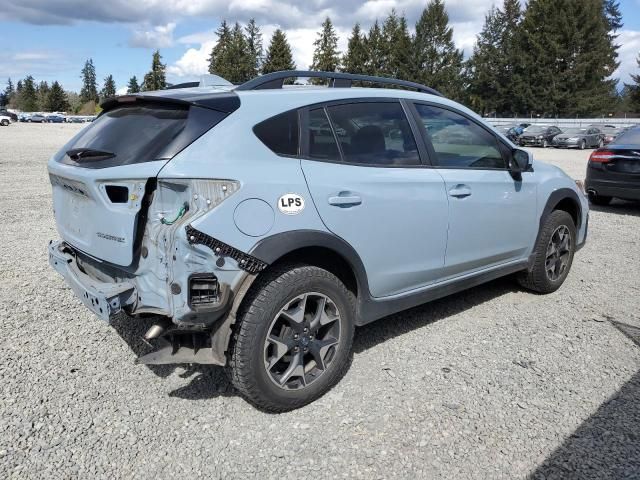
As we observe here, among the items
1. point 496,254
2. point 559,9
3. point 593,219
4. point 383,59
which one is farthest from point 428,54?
point 496,254

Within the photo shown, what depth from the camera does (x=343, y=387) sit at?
11.3 ft

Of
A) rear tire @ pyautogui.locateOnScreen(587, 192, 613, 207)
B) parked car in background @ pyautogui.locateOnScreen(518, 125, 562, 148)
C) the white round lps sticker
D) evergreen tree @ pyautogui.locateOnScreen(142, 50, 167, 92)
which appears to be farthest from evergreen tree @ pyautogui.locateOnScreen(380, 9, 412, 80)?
the white round lps sticker

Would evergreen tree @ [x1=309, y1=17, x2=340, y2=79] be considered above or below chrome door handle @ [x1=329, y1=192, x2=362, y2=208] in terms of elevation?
above

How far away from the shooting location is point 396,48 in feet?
246

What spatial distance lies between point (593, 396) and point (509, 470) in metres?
1.03

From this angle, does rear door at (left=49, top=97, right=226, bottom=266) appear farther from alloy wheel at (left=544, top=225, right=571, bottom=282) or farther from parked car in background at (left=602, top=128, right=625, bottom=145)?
parked car in background at (left=602, top=128, right=625, bottom=145)

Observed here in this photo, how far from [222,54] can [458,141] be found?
84549 mm

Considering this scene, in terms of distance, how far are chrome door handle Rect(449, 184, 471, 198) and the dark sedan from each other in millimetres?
6530

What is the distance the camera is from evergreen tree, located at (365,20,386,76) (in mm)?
78238

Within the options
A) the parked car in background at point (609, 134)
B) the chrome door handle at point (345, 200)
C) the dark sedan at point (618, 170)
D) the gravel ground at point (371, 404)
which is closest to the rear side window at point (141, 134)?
the chrome door handle at point (345, 200)

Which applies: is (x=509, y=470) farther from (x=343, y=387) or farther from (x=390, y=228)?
(x=390, y=228)

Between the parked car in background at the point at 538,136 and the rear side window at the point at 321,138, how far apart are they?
33262 mm

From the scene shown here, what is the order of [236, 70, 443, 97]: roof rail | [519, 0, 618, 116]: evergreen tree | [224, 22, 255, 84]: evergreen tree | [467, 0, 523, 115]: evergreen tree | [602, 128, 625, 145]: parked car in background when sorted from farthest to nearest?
[224, 22, 255, 84]: evergreen tree → [467, 0, 523, 115]: evergreen tree → [519, 0, 618, 116]: evergreen tree → [602, 128, 625, 145]: parked car in background → [236, 70, 443, 97]: roof rail

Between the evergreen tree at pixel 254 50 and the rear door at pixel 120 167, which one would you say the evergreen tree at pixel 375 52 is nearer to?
the evergreen tree at pixel 254 50
